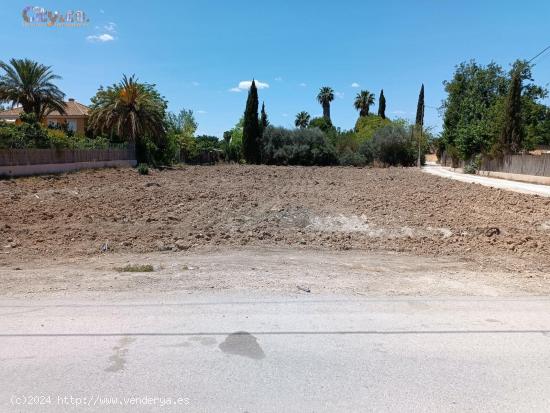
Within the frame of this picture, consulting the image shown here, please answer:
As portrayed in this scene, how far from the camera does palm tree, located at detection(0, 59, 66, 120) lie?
42.0m

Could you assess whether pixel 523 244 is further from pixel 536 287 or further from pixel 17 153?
pixel 17 153

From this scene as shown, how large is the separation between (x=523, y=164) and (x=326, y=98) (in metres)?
71.3

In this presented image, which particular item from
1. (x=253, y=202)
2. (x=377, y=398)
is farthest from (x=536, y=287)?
(x=253, y=202)

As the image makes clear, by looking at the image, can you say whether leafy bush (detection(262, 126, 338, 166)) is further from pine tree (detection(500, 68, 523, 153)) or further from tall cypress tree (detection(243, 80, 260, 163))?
pine tree (detection(500, 68, 523, 153))

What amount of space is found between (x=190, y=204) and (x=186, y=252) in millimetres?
6858

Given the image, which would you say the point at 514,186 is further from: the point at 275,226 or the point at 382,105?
the point at 382,105

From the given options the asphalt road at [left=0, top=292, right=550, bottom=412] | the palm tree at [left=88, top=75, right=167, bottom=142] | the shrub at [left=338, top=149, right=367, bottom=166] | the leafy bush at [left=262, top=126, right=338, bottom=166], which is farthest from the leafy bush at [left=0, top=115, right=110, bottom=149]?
the shrub at [left=338, top=149, right=367, bottom=166]

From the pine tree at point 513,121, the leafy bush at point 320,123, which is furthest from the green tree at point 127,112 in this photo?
the leafy bush at point 320,123

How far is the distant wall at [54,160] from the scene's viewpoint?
83.3 feet

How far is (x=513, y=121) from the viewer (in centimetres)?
3628

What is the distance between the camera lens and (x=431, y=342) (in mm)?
4500

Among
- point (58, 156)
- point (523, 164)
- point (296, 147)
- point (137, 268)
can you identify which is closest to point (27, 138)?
point (58, 156)

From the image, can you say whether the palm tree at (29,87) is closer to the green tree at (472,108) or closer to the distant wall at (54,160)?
the distant wall at (54,160)

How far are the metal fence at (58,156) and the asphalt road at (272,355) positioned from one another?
23416mm
